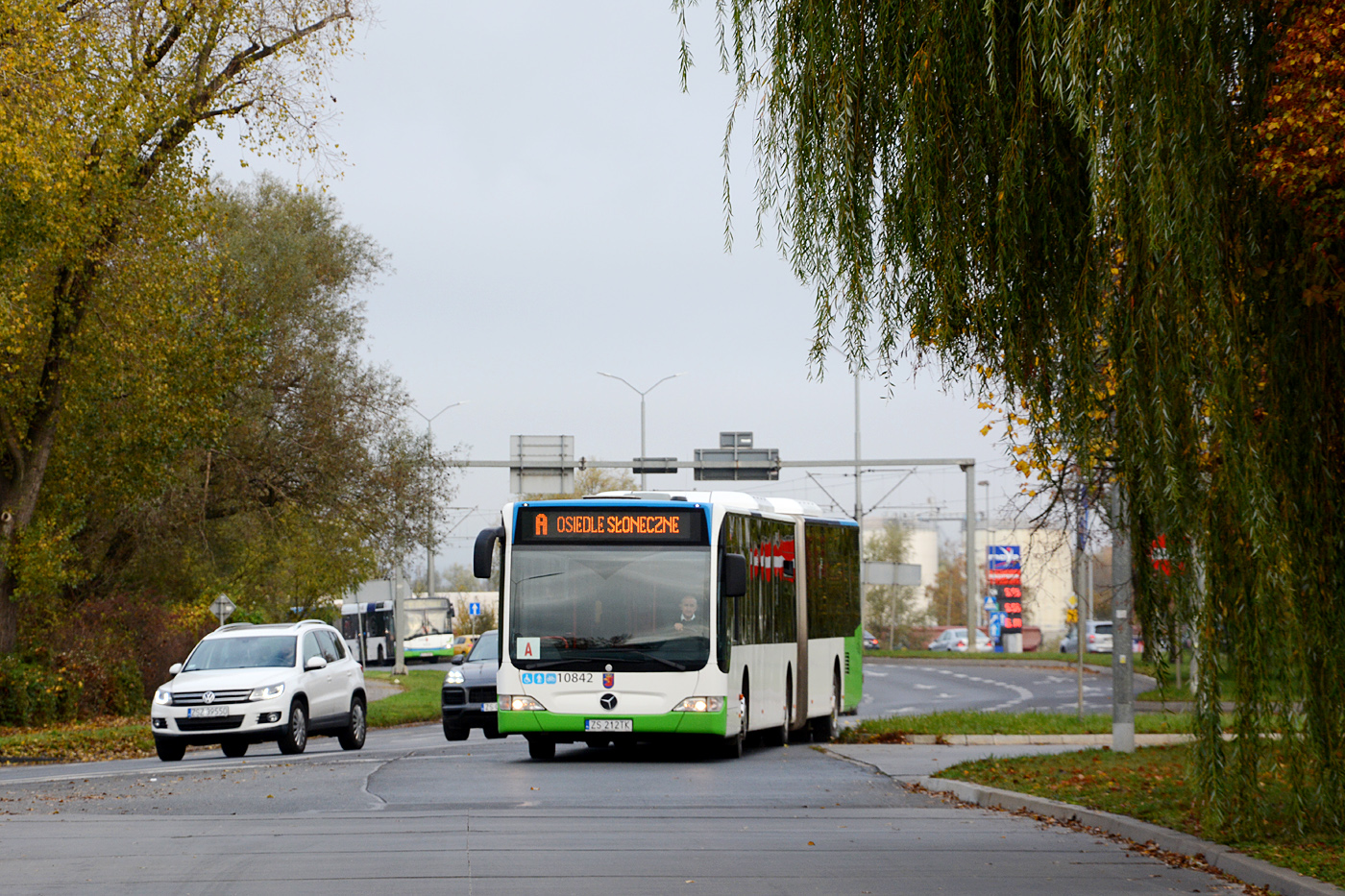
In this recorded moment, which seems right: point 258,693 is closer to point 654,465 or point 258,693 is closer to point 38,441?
point 38,441

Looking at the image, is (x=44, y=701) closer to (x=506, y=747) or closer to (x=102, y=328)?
(x=102, y=328)

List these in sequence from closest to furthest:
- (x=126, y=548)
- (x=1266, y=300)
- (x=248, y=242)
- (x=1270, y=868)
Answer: (x=1270, y=868) → (x=1266, y=300) → (x=126, y=548) → (x=248, y=242)

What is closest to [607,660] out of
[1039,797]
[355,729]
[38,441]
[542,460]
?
[1039,797]

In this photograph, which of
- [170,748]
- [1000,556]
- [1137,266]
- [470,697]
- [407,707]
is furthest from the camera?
[1000,556]

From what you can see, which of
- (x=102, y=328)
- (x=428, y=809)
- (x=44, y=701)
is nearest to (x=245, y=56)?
(x=102, y=328)

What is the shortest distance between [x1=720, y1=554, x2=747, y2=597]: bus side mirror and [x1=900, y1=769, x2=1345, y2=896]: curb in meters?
3.30

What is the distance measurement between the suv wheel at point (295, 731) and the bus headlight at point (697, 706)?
6.24 meters

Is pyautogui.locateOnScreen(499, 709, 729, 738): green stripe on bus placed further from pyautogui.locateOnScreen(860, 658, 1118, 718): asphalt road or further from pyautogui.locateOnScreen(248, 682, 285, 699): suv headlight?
pyautogui.locateOnScreen(860, 658, 1118, 718): asphalt road

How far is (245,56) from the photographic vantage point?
2933cm

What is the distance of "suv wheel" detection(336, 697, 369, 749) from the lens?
24500mm

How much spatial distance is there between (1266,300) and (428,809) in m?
7.65

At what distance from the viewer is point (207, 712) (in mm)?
21844

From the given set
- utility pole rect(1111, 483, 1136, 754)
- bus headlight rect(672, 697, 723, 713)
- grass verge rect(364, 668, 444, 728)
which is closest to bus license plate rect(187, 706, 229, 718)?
bus headlight rect(672, 697, 723, 713)

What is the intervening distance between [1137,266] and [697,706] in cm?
1053
